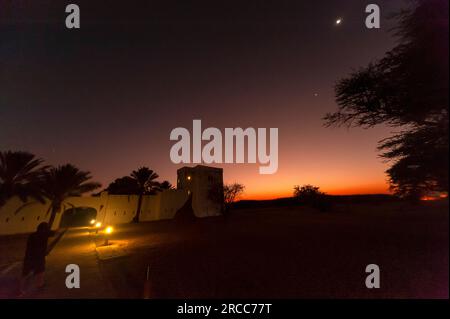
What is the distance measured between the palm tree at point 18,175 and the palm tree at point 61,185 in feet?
5.04


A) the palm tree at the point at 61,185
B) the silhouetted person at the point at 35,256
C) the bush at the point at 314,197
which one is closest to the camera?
the silhouetted person at the point at 35,256

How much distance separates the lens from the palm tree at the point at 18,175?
57.5ft

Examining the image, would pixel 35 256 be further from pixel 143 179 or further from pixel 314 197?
pixel 314 197

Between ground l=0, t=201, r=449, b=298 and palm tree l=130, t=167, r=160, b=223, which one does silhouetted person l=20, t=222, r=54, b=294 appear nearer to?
ground l=0, t=201, r=449, b=298

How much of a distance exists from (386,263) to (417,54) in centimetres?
719

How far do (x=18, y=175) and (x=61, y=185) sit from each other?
3.74 metres

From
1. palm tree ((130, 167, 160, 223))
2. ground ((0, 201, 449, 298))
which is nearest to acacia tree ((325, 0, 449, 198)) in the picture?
ground ((0, 201, 449, 298))

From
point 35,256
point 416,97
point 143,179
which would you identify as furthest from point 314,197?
point 35,256

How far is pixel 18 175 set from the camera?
18422 mm

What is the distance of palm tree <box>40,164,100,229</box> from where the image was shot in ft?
70.3

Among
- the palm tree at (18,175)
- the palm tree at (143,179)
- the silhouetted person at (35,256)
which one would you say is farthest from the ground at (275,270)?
the palm tree at (143,179)

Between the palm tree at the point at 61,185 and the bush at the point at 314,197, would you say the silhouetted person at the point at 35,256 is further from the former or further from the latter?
the bush at the point at 314,197

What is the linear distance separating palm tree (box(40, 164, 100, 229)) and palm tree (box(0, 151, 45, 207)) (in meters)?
1.54
